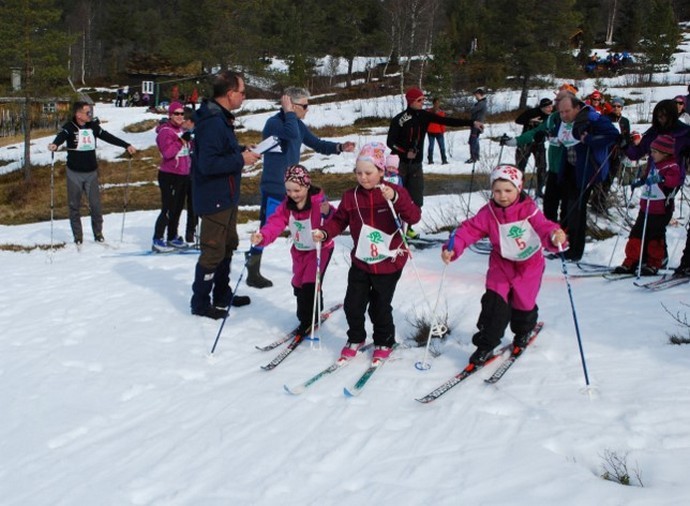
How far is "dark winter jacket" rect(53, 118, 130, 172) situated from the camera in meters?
9.25

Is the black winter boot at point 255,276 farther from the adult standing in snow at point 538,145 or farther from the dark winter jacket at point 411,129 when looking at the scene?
the adult standing in snow at point 538,145

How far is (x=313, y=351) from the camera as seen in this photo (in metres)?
5.25

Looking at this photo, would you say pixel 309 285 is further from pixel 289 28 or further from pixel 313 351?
pixel 289 28

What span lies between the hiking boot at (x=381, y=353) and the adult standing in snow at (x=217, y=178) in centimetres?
143

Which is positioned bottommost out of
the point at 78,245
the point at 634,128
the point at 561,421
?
the point at 78,245

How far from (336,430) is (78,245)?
7.60 metres

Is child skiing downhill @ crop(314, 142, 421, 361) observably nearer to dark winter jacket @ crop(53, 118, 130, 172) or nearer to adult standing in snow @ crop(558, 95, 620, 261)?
adult standing in snow @ crop(558, 95, 620, 261)

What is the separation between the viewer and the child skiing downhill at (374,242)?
4.68 meters

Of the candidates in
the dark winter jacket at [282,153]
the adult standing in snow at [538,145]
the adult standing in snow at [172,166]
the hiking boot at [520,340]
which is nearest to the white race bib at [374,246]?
the hiking boot at [520,340]

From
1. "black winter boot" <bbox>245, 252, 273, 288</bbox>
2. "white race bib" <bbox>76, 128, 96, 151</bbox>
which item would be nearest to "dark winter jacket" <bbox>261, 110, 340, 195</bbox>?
"black winter boot" <bbox>245, 252, 273, 288</bbox>

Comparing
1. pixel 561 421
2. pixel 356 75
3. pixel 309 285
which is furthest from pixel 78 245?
pixel 356 75

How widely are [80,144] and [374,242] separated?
6423mm

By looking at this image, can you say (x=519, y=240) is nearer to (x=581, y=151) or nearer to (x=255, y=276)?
(x=581, y=151)

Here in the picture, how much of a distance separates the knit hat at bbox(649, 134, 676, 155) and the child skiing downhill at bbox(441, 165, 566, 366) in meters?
2.76
